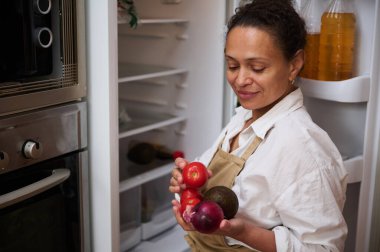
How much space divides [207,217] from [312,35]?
0.84 m

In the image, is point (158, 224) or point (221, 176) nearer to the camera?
point (221, 176)

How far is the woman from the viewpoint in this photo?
1096 mm

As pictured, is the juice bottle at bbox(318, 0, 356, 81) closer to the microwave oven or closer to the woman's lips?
the woman's lips

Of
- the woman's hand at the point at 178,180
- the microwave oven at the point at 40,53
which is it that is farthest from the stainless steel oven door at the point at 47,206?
the woman's hand at the point at 178,180

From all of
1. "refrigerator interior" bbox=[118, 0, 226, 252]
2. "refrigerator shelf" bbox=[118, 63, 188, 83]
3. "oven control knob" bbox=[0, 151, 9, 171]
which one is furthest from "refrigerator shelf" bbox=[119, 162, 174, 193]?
"oven control knob" bbox=[0, 151, 9, 171]

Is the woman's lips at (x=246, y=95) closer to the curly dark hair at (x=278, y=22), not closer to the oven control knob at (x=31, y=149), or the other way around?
the curly dark hair at (x=278, y=22)

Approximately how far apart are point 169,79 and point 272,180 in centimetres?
104

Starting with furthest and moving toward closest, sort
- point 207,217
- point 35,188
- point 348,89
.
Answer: point 348,89, point 35,188, point 207,217

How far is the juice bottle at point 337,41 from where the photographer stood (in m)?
1.54

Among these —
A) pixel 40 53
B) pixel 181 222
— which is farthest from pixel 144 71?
pixel 181 222

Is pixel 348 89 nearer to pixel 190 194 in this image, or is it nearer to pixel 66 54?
pixel 190 194

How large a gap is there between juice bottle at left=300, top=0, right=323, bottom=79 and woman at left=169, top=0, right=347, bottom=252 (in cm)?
35

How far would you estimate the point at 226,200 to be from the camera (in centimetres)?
109

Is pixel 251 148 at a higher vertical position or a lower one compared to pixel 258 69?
lower
